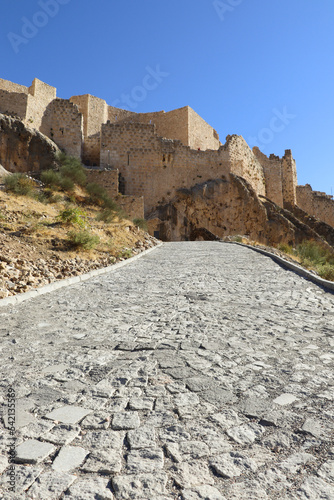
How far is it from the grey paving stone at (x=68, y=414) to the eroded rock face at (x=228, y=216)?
21.8m

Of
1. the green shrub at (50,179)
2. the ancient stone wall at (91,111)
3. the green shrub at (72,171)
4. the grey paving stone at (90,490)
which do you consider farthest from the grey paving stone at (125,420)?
the ancient stone wall at (91,111)

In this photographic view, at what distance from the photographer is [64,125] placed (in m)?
21.8

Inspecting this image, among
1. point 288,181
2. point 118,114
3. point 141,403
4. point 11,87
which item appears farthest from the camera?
point 288,181

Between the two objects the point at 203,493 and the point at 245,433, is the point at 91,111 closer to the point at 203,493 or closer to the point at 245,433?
the point at 245,433

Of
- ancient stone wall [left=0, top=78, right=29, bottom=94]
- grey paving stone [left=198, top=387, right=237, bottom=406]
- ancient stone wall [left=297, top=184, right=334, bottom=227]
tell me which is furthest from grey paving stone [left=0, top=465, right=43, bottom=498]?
ancient stone wall [left=297, top=184, right=334, bottom=227]

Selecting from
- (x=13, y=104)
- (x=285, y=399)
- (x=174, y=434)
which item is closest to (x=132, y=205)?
(x=13, y=104)

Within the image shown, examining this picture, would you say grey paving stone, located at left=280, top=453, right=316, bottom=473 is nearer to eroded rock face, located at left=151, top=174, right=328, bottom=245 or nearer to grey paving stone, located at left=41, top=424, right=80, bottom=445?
grey paving stone, located at left=41, top=424, right=80, bottom=445

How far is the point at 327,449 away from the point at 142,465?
106 cm

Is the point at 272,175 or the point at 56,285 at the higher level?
the point at 272,175

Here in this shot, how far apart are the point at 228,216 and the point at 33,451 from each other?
25.8 meters

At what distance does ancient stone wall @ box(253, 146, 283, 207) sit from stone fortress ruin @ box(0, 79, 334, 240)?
2.90m

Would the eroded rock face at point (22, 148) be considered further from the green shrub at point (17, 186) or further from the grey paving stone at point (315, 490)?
the grey paving stone at point (315, 490)

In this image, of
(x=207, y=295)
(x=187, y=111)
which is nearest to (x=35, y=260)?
(x=207, y=295)

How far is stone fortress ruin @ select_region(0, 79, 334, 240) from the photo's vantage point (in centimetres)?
2017
